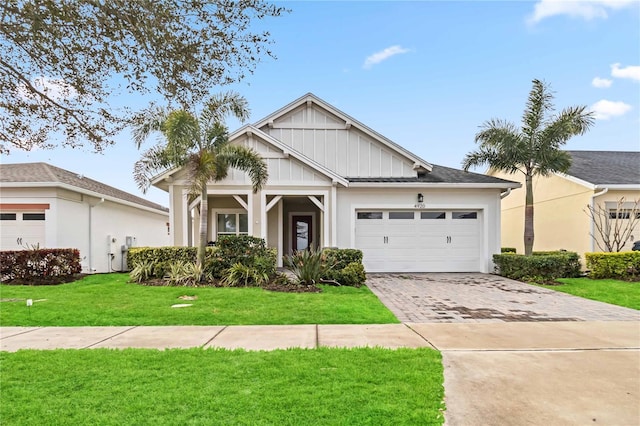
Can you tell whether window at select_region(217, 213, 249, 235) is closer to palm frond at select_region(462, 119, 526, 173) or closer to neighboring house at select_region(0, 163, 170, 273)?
neighboring house at select_region(0, 163, 170, 273)

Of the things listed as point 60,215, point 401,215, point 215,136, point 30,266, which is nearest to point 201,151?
point 215,136

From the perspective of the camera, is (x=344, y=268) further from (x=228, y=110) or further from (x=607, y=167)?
(x=607, y=167)

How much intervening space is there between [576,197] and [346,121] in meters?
10.4

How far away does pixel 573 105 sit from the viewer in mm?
13453

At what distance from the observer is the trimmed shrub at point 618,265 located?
12.6 m

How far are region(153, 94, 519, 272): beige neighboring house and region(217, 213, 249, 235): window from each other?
0.04 metres

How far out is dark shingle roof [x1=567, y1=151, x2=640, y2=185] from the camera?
15867mm

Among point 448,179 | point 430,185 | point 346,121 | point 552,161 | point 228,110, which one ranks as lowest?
point 430,185

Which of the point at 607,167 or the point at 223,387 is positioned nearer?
the point at 223,387

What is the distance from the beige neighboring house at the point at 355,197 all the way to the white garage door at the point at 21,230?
4748 millimetres

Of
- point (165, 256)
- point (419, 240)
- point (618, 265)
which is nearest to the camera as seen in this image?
point (165, 256)

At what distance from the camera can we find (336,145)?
52.5 feet

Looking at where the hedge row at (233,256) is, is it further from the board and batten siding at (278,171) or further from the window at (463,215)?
the window at (463,215)

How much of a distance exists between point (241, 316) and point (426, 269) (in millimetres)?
9313
